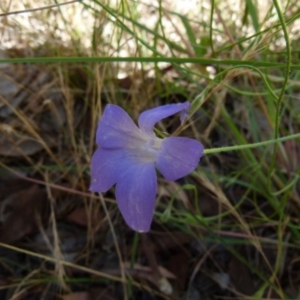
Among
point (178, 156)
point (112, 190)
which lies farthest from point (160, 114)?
point (112, 190)

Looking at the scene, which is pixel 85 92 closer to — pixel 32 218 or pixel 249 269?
pixel 32 218

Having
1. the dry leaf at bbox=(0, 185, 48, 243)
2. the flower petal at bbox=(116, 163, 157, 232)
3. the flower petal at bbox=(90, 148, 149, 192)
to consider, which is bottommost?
the dry leaf at bbox=(0, 185, 48, 243)

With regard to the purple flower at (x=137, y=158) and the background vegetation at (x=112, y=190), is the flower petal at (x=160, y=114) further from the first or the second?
the background vegetation at (x=112, y=190)

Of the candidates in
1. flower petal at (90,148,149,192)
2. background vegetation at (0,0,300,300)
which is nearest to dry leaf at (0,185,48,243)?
background vegetation at (0,0,300,300)

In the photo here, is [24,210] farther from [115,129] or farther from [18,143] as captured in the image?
[115,129]

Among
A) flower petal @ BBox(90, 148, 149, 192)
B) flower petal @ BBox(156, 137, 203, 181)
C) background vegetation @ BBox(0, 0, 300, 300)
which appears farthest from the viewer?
background vegetation @ BBox(0, 0, 300, 300)

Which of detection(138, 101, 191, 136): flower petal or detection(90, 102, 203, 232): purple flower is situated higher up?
detection(138, 101, 191, 136): flower petal

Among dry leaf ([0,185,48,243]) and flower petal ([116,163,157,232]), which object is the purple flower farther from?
dry leaf ([0,185,48,243])

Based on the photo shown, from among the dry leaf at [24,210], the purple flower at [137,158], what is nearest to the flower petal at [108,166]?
the purple flower at [137,158]
